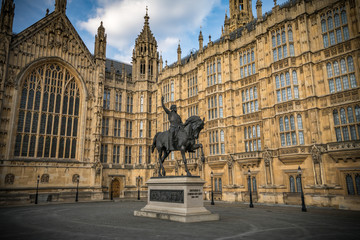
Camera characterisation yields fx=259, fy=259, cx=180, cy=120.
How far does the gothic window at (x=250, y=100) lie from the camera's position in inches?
1200

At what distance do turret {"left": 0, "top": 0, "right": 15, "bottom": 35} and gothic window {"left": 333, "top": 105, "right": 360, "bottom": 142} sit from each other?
130 ft

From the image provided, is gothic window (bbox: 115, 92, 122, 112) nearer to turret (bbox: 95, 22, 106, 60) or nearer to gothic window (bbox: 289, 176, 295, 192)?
turret (bbox: 95, 22, 106, 60)

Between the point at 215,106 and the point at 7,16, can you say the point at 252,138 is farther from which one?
the point at 7,16

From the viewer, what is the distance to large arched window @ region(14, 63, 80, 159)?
3391 cm

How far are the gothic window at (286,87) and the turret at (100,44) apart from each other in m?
27.5

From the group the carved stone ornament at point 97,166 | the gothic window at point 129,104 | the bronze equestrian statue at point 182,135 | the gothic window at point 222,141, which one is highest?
the gothic window at point 129,104

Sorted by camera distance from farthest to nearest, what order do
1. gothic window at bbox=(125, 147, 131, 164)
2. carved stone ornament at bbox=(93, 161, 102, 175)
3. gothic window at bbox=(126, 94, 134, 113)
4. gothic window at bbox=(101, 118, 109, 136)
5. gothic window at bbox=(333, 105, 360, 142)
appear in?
gothic window at bbox=(126, 94, 134, 113)
gothic window at bbox=(125, 147, 131, 164)
gothic window at bbox=(101, 118, 109, 136)
carved stone ornament at bbox=(93, 161, 102, 175)
gothic window at bbox=(333, 105, 360, 142)

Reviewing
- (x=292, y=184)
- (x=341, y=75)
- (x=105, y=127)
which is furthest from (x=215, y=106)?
(x=105, y=127)

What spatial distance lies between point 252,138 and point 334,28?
1365 centimetres

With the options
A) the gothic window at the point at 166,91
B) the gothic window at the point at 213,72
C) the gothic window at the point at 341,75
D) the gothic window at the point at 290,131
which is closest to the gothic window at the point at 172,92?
the gothic window at the point at 166,91

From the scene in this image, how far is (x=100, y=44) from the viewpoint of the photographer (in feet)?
138

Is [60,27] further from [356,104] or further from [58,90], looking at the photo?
[356,104]

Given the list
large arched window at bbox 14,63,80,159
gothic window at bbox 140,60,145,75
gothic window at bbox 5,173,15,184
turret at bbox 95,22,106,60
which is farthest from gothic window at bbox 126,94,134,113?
gothic window at bbox 5,173,15,184

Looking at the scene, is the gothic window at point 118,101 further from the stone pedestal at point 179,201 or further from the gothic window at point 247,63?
the stone pedestal at point 179,201
